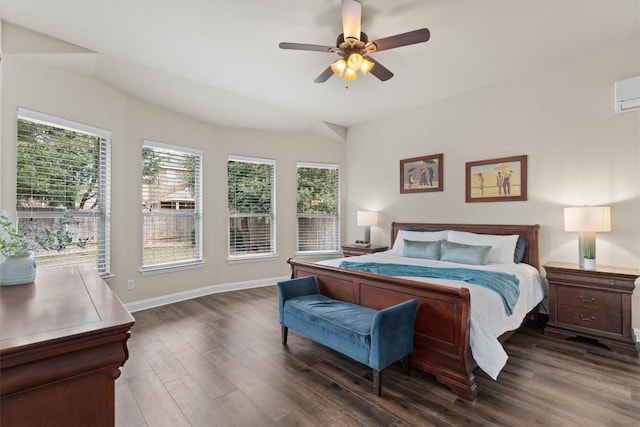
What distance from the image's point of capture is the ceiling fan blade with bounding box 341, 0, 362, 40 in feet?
7.75

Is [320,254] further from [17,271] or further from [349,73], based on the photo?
Result: [17,271]

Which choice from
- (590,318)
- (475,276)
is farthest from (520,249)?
(475,276)

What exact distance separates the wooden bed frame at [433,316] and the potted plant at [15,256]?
7.46 feet

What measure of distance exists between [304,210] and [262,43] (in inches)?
129

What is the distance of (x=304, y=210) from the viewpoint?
19.3ft

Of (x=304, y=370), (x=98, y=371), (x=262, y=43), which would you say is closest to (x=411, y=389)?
(x=304, y=370)

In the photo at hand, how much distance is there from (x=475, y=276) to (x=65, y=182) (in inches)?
170

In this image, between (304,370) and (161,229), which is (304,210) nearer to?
(161,229)

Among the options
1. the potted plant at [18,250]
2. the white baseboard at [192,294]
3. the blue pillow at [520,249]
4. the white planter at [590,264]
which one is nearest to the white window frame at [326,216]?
the white baseboard at [192,294]

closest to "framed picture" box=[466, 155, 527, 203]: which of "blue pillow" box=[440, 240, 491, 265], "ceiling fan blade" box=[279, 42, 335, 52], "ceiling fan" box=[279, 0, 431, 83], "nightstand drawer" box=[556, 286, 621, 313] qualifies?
"blue pillow" box=[440, 240, 491, 265]

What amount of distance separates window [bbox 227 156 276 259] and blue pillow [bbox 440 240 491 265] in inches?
118

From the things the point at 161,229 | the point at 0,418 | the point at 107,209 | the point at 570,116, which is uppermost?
the point at 570,116

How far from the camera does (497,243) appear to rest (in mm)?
Result: 3764

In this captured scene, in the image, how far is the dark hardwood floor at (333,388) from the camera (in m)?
1.95
